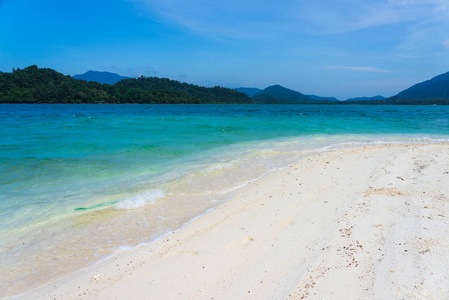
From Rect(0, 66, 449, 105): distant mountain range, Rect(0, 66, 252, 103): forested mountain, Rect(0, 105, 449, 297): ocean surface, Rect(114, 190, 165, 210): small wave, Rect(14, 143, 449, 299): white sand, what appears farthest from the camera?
Rect(0, 66, 449, 105): distant mountain range

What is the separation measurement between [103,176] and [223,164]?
11.5 feet

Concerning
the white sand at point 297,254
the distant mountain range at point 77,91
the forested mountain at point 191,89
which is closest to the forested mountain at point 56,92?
the distant mountain range at point 77,91

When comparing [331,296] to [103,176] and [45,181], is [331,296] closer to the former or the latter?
[103,176]

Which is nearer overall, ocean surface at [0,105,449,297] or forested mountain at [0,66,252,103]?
ocean surface at [0,105,449,297]

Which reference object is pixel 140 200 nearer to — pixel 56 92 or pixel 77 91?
pixel 56 92

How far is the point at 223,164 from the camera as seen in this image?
7.80 meters

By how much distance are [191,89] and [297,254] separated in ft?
483

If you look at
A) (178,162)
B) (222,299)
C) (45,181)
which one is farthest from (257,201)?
(45,181)

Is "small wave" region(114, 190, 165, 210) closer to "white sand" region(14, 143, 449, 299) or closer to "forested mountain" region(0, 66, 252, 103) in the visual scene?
"white sand" region(14, 143, 449, 299)

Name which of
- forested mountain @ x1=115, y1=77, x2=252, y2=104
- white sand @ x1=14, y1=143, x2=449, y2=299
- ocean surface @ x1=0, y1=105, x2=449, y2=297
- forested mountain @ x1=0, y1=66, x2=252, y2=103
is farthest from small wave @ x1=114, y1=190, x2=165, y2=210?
forested mountain @ x1=115, y1=77, x2=252, y2=104

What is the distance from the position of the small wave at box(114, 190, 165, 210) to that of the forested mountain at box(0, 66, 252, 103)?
285 ft

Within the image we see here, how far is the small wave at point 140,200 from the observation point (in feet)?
15.7

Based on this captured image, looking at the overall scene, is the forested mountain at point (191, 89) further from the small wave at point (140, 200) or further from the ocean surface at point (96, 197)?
the small wave at point (140, 200)

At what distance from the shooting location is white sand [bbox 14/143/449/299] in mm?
2264
